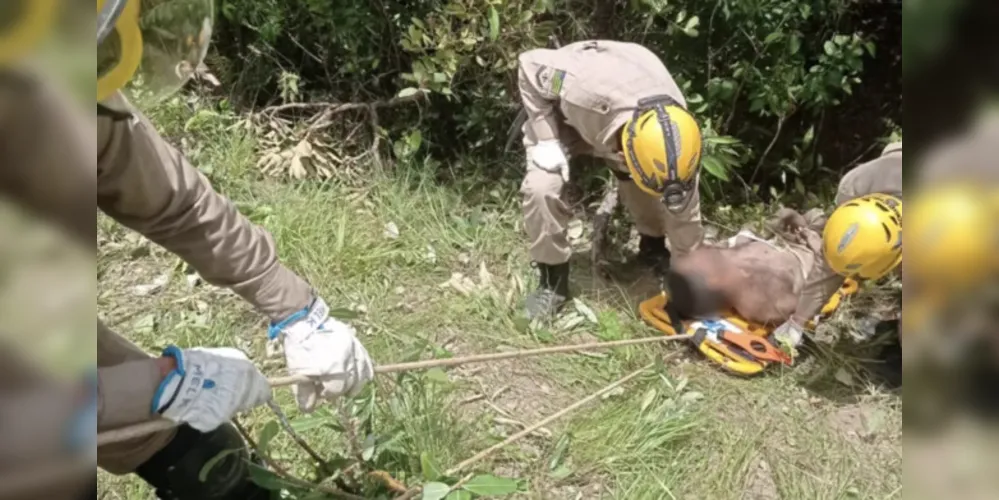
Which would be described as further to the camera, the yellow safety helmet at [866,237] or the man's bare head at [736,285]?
the man's bare head at [736,285]

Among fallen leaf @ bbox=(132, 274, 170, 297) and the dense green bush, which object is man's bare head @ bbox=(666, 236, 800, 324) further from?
fallen leaf @ bbox=(132, 274, 170, 297)

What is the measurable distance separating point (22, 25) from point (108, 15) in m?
0.45

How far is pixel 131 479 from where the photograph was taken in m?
2.41

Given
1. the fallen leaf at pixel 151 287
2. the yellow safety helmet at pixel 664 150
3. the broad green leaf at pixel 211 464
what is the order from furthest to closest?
1. the fallen leaf at pixel 151 287
2. the yellow safety helmet at pixel 664 150
3. the broad green leaf at pixel 211 464

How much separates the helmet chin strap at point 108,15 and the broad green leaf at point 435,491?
4.14 feet

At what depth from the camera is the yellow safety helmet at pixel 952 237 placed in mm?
541

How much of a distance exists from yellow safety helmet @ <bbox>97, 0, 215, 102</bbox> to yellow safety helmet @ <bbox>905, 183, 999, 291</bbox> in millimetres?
876

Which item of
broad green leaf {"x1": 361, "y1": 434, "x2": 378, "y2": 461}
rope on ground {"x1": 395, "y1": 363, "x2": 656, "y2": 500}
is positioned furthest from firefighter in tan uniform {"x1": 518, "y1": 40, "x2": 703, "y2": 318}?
broad green leaf {"x1": 361, "y1": 434, "x2": 378, "y2": 461}

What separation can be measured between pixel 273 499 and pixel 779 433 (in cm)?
155

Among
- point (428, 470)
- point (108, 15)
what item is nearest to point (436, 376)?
point (428, 470)

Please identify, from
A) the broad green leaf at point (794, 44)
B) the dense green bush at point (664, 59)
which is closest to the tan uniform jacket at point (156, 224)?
the dense green bush at point (664, 59)

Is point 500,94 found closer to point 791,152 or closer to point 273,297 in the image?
point 791,152

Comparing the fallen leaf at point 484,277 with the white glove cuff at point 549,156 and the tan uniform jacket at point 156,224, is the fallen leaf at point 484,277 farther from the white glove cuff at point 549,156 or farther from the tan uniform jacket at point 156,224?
the tan uniform jacket at point 156,224

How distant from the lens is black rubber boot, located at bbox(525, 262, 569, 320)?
3270mm
